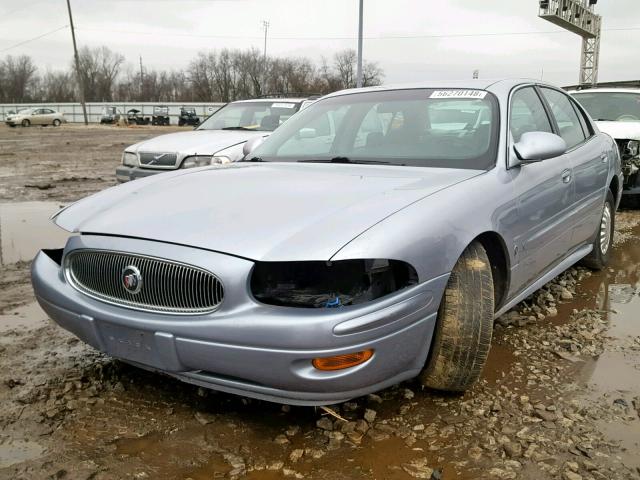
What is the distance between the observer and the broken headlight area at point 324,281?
2.13 meters

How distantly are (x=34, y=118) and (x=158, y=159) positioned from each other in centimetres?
4024

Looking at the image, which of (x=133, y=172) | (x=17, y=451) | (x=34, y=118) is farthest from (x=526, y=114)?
(x=34, y=118)

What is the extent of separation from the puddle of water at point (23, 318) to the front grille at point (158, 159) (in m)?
3.40

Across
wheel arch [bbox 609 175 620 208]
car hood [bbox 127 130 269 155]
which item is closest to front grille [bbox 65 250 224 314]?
wheel arch [bbox 609 175 620 208]

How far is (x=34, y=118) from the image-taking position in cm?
4184

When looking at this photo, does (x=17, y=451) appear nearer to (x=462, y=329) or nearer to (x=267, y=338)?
(x=267, y=338)

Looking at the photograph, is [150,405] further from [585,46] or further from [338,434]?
[585,46]

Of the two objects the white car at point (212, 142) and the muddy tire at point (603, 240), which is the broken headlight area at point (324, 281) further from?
the white car at point (212, 142)

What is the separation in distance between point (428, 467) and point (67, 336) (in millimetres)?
2246

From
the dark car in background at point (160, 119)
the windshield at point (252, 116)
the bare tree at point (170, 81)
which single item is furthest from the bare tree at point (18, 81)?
the windshield at point (252, 116)

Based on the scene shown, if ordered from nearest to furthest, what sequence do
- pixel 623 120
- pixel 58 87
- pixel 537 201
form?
pixel 537 201, pixel 623 120, pixel 58 87

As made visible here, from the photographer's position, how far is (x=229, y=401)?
2.62 metres

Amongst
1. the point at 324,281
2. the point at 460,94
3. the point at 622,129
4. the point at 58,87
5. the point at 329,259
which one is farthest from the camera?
the point at 58,87

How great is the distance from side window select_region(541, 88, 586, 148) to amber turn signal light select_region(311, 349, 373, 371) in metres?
2.65
